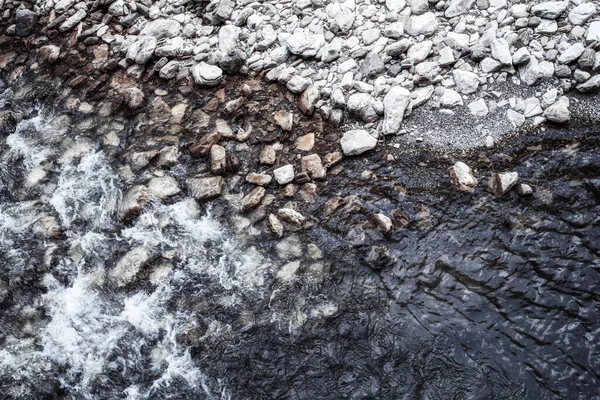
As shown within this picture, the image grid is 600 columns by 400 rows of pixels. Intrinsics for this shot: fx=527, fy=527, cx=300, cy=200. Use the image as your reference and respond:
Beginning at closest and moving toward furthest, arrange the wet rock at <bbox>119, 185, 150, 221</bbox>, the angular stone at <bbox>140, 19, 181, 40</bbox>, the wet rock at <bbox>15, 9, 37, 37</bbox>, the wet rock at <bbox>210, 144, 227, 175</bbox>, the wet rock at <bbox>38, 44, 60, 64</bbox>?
1. the wet rock at <bbox>119, 185, 150, 221</bbox>
2. the wet rock at <bbox>210, 144, 227, 175</bbox>
3. the angular stone at <bbox>140, 19, 181, 40</bbox>
4. the wet rock at <bbox>38, 44, 60, 64</bbox>
5. the wet rock at <bbox>15, 9, 37, 37</bbox>

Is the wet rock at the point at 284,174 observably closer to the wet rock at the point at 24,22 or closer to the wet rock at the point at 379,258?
the wet rock at the point at 379,258

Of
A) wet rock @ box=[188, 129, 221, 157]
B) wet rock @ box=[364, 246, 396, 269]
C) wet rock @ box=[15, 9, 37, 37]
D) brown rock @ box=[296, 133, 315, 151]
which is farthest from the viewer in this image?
wet rock @ box=[15, 9, 37, 37]

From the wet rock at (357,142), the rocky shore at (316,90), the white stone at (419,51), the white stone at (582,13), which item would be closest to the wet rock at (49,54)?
the rocky shore at (316,90)

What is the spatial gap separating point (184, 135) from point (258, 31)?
1735 millimetres

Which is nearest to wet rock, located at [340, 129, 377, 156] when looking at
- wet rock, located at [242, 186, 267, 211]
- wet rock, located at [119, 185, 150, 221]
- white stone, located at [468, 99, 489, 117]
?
wet rock, located at [242, 186, 267, 211]

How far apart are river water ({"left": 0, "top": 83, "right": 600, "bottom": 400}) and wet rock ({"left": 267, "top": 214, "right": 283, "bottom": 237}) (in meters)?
0.09

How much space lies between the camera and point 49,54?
307 inches

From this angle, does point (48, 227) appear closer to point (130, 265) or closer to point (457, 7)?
point (130, 265)

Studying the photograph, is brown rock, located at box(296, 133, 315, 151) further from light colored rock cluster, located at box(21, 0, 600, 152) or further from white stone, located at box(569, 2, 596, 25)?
white stone, located at box(569, 2, 596, 25)

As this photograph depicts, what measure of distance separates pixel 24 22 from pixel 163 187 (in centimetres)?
460

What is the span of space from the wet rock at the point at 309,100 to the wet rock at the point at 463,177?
1.79 metres

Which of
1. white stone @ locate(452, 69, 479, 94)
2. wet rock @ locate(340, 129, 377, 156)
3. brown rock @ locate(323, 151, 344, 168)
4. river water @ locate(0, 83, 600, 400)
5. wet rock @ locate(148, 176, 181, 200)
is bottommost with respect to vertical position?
river water @ locate(0, 83, 600, 400)

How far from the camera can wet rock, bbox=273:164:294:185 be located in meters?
5.77

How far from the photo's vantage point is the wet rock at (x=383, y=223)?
17.1 ft
